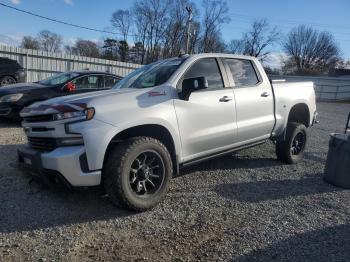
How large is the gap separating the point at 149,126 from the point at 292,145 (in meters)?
3.48

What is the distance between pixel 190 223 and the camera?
390 cm

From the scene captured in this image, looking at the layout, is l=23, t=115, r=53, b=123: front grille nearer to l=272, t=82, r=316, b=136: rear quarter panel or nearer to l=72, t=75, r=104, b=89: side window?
l=272, t=82, r=316, b=136: rear quarter panel

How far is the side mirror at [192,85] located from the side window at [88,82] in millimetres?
5598

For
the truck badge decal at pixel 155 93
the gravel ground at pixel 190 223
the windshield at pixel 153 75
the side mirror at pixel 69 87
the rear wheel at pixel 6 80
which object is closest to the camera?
the gravel ground at pixel 190 223

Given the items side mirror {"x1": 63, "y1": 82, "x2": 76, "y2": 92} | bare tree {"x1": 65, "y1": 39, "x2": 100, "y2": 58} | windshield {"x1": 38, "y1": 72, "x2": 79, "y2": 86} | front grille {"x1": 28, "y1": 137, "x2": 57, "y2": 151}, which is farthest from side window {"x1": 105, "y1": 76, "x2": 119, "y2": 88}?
bare tree {"x1": 65, "y1": 39, "x2": 100, "y2": 58}

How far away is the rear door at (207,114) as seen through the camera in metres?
4.51

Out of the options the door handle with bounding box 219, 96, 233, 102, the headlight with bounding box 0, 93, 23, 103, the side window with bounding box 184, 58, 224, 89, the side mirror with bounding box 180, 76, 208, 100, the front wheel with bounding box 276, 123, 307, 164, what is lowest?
the front wheel with bounding box 276, 123, 307, 164

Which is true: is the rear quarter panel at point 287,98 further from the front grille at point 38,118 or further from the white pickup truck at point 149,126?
the front grille at point 38,118

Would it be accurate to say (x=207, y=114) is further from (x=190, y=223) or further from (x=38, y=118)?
(x=38, y=118)

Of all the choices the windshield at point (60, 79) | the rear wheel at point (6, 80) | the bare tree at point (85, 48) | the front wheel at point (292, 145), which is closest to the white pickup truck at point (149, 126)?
the front wheel at point (292, 145)

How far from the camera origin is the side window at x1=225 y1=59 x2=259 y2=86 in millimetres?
5422

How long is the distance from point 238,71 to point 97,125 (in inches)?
107

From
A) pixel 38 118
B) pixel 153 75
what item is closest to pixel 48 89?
pixel 153 75

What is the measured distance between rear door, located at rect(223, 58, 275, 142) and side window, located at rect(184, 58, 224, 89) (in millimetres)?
240
